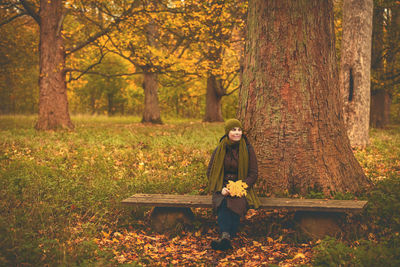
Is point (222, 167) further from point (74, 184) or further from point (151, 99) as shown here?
point (151, 99)

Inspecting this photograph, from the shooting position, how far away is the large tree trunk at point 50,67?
12031 millimetres

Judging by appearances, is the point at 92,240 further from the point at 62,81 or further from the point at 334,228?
the point at 62,81

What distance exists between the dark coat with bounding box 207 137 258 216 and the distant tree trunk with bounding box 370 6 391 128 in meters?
13.3

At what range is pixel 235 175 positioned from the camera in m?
4.24

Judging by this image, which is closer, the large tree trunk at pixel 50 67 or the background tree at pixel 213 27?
the background tree at pixel 213 27

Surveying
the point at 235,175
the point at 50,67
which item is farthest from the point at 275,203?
the point at 50,67

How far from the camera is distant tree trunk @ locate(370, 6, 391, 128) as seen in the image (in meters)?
15.4

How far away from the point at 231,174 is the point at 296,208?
91 cm

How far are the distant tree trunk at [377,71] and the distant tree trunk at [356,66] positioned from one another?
723 centimetres

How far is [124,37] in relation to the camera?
12133 mm

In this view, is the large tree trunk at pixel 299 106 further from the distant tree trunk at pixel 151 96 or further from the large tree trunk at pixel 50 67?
the distant tree trunk at pixel 151 96

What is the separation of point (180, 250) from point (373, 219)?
2.34 m

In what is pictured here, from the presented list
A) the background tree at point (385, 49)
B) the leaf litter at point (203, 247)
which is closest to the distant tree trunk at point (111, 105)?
the background tree at point (385, 49)

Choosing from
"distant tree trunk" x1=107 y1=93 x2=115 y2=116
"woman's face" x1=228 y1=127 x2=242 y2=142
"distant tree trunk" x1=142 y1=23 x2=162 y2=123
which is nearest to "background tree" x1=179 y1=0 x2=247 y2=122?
"distant tree trunk" x1=142 y1=23 x2=162 y2=123
